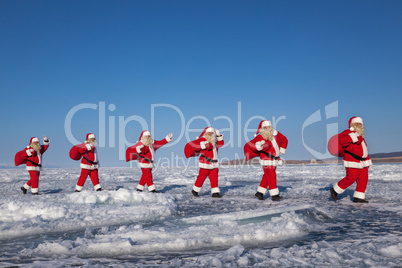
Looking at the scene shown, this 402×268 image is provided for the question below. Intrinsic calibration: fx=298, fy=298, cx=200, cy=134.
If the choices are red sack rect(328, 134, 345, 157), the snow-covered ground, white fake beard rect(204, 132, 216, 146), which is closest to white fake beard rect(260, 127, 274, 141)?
red sack rect(328, 134, 345, 157)

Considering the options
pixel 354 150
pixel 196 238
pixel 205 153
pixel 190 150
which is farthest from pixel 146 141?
pixel 196 238

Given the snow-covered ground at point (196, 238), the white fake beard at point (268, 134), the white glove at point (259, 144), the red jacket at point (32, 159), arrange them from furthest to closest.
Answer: the red jacket at point (32, 159) < the white fake beard at point (268, 134) < the white glove at point (259, 144) < the snow-covered ground at point (196, 238)

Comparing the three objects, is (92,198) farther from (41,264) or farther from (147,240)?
(41,264)

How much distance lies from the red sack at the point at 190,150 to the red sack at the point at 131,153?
5.49ft

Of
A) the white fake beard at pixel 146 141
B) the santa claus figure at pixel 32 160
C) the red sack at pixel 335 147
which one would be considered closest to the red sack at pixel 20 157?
the santa claus figure at pixel 32 160

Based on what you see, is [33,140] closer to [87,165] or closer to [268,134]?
[87,165]

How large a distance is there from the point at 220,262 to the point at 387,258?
143cm

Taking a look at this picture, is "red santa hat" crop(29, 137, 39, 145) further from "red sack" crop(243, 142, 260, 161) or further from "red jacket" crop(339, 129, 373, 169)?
"red jacket" crop(339, 129, 373, 169)

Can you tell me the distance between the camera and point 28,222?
13.6ft

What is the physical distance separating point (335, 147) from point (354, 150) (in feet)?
1.29

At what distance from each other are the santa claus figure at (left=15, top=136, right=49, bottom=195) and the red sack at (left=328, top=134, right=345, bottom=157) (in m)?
9.07

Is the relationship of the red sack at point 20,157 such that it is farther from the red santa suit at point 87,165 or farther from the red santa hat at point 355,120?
the red santa hat at point 355,120

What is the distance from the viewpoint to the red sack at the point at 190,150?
27.7ft

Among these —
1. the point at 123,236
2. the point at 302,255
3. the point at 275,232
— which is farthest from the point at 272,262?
the point at 123,236
